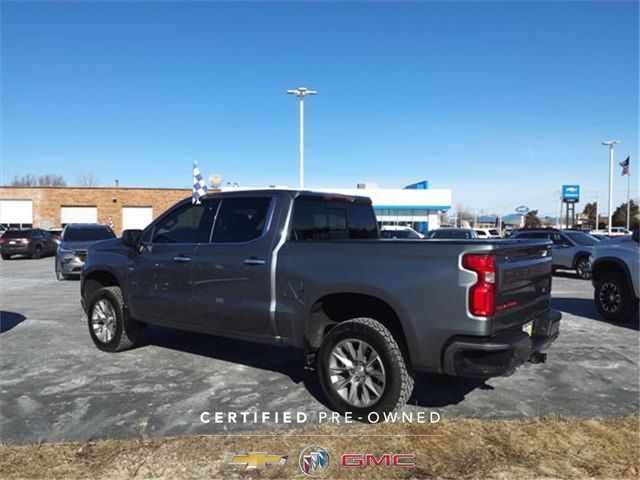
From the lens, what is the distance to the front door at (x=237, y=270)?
190 inches

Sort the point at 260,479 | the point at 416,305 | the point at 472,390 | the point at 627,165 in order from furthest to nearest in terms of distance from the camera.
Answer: the point at 627,165 → the point at 472,390 → the point at 416,305 → the point at 260,479

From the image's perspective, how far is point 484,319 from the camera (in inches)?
145

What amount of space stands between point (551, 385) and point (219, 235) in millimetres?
3739

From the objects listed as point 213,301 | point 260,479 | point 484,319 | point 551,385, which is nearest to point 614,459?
point 484,319

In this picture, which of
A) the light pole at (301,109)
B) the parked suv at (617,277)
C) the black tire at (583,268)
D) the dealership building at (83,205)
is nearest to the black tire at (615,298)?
the parked suv at (617,277)

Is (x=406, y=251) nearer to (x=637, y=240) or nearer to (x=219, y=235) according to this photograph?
(x=219, y=235)

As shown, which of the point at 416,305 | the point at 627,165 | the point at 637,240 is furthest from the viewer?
the point at 627,165

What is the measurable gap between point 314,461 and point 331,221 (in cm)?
255

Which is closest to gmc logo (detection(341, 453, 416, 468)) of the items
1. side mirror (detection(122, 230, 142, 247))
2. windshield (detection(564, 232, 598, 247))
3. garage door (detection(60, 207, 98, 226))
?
side mirror (detection(122, 230, 142, 247))

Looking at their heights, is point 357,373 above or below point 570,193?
below

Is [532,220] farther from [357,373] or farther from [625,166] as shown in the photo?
[357,373]

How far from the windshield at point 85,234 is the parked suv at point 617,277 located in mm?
12806

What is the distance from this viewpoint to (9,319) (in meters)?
8.75

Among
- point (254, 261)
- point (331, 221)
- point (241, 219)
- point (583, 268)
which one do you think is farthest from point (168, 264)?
point (583, 268)
